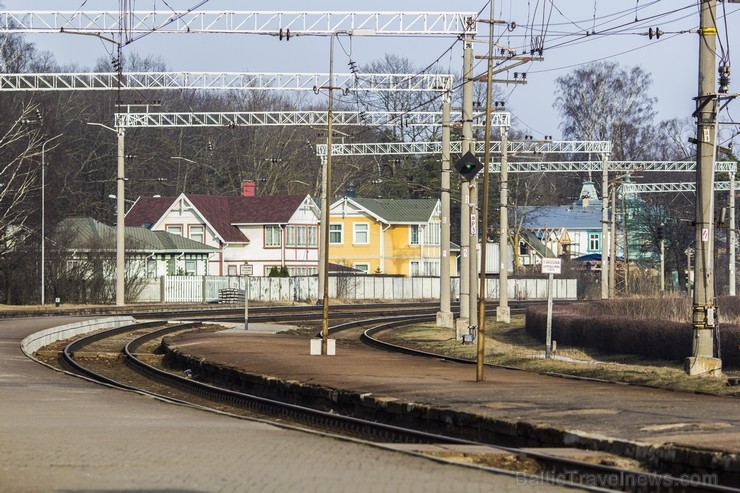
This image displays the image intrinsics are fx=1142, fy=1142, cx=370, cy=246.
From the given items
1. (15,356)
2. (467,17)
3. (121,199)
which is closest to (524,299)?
(121,199)

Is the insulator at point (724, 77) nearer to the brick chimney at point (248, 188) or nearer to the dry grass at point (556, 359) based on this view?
the dry grass at point (556, 359)

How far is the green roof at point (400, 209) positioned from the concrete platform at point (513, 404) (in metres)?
59.2

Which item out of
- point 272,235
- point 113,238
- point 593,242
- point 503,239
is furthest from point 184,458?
point 593,242

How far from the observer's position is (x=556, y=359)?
1264 inches

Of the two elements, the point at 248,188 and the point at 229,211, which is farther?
the point at 248,188

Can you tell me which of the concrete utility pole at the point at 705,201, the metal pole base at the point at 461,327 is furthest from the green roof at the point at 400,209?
the concrete utility pole at the point at 705,201

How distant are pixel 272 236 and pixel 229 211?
3966 millimetres

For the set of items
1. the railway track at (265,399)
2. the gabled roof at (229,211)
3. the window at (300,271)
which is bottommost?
the railway track at (265,399)

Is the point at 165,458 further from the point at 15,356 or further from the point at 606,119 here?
the point at 606,119

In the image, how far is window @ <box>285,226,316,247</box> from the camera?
86.6 metres

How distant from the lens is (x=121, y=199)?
61.0 metres

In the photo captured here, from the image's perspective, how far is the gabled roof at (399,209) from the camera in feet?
296

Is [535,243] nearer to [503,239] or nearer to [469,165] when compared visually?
[503,239]

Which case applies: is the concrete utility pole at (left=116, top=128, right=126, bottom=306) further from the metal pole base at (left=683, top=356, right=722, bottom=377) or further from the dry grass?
the metal pole base at (left=683, top=356, right=722, bottom=377)
